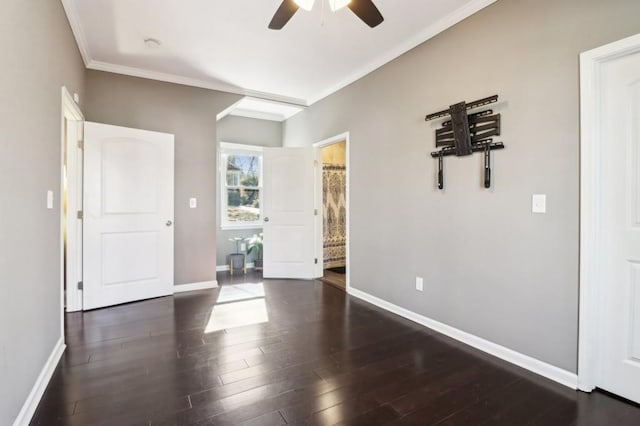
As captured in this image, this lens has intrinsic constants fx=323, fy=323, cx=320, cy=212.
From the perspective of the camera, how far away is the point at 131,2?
258cm

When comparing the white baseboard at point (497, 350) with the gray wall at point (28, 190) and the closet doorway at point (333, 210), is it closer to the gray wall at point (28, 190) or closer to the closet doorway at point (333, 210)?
the closet doorway at point (333, 210)

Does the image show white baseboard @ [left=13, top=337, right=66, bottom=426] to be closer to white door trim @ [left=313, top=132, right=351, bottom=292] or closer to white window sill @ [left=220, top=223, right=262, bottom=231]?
white door trim @ [left=313, top=132, right=351, bottom=292]

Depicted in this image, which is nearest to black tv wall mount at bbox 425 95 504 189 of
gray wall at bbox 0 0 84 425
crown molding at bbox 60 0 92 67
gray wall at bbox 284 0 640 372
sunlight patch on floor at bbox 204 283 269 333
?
gray wall at bbox 284 0 640 372

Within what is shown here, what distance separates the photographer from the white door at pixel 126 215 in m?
3.47

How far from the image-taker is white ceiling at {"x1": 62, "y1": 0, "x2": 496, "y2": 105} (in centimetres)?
263

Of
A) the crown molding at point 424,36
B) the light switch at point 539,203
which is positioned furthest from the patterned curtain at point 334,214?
the light switch at point 539,203

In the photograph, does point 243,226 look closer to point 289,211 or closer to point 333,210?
point 289,211

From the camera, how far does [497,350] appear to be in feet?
7.98

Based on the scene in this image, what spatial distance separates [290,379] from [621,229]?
7.23ft

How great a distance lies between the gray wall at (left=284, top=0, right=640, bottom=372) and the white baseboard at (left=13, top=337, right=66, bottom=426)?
2860 mm

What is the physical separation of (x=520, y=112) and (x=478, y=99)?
0.38 metres

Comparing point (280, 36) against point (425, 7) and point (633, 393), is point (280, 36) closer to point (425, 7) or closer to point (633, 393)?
point (425, 7)

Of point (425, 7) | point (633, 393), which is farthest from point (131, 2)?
point (633, 393)

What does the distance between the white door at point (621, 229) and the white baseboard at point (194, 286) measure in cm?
400
